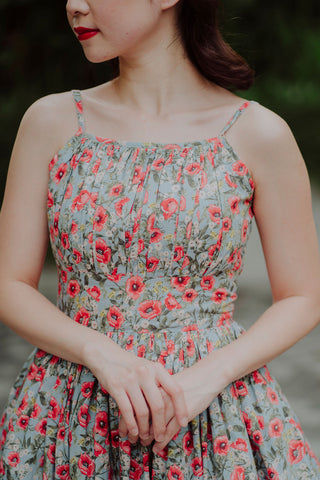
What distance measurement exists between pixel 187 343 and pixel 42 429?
304 mm

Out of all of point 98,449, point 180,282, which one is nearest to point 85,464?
point 98,449

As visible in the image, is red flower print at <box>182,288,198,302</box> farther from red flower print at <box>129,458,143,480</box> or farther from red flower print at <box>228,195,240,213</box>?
red flower print at <box>129,458,143,480</box>

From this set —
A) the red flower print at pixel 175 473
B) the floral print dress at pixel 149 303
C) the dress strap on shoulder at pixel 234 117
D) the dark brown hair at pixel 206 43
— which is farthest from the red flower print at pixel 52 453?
the dark brown hair at pixel 206 43

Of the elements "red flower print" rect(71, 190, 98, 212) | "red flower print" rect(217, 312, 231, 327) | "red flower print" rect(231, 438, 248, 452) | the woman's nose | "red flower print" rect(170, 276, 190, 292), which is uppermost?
the woman's nose

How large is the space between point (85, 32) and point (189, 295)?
1.65 ft

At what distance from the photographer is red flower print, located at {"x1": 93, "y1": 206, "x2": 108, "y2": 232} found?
1494 millimetres

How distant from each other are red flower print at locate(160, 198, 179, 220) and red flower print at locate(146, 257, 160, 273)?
8 cm

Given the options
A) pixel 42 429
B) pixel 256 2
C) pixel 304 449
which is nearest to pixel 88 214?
pixel 42 429

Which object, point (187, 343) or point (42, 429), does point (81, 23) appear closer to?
point (187, 343)

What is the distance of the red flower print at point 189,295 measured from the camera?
1539 millimetres

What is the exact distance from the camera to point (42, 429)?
61.1 inches

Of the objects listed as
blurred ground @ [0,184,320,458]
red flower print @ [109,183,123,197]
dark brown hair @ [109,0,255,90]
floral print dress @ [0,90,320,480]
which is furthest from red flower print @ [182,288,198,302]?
blurred ground @ [0,184,320,458]

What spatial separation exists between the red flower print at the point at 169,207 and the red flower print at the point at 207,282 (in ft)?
0.46

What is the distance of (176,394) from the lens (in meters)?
1.33
